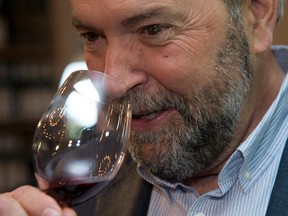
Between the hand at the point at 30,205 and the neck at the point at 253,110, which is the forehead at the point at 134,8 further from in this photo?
the hand at the point at 30,205

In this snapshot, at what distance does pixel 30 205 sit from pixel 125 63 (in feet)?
1.32

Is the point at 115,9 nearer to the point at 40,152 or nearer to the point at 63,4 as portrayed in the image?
the point at 40,152

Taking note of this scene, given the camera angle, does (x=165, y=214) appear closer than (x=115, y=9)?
No

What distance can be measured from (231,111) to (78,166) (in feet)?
1.46

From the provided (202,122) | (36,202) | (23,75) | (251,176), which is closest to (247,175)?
(251,176)

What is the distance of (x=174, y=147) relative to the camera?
5.34ft

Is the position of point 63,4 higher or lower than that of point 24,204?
lower

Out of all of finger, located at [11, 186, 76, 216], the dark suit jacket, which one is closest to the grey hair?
the dark suit jacket

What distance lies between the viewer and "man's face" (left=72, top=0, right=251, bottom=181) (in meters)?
1.54

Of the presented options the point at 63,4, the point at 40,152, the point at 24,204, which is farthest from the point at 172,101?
the point at 63,4

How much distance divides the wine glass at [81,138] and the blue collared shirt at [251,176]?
1.01ft

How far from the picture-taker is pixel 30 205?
127 cm

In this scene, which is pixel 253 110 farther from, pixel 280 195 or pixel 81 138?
pixel 81 138

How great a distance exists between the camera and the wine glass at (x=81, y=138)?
1.35 metres
